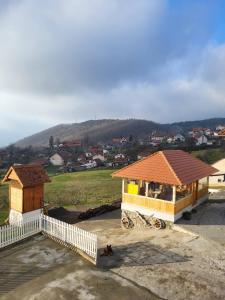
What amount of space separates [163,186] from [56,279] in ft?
45.1

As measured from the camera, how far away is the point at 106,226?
23875 millimetres

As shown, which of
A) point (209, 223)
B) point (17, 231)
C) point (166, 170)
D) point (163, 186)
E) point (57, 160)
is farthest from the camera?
point (57, 160)

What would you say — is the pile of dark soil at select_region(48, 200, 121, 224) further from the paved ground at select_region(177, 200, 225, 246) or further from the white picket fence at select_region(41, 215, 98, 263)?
the paved ground at select_region(177, 200, 225, 246)

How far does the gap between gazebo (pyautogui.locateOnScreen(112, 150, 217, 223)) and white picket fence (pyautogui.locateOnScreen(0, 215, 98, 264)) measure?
6002 millimetres

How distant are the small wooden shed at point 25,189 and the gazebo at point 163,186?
219 inches

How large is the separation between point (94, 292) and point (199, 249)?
671 cm

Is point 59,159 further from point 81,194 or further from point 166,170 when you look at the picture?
point 166,170

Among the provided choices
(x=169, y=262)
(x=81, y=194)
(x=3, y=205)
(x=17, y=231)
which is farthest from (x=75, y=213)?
(x=81, y=194)

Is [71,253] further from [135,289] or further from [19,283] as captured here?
[135,289]

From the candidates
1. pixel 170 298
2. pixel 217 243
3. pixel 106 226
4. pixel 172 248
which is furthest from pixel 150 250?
pixel 106 226

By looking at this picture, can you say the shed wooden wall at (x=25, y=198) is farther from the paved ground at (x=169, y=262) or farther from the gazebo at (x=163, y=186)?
the gazebo at (x=163, y=186)

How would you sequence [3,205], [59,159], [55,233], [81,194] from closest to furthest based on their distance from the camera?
[55,233], [3,205], [81,194], [59,159]

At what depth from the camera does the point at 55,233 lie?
738 inches

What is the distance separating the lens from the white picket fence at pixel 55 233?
645 inches
